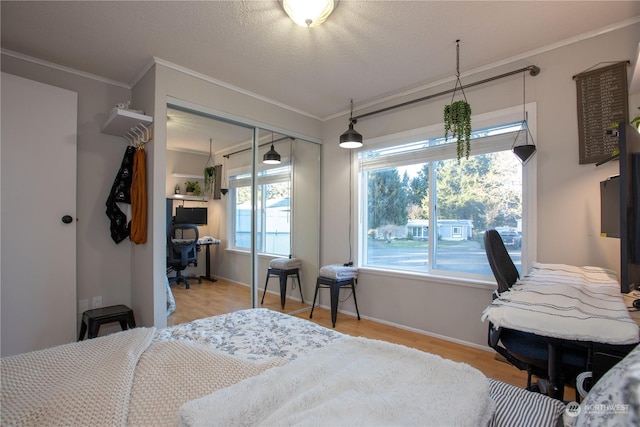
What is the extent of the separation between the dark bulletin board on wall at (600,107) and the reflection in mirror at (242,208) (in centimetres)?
276

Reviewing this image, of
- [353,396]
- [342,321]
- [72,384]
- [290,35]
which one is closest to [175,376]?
[72,384]

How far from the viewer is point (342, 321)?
354 cm

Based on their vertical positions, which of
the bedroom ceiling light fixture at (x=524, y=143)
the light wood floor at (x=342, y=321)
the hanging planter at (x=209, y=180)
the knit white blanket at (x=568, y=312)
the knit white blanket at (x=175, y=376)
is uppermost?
the bedroom ceiling light fixture at (x=524, y=143)

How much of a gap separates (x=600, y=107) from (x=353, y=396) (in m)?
2.72

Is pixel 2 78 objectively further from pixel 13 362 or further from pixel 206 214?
pixel 13 362

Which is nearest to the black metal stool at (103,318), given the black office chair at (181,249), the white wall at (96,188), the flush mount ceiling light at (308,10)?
the white wall at (96,188)

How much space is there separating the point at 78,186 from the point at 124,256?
0.77 meters

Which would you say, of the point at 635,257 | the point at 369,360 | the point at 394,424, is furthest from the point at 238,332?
the point at 635,257

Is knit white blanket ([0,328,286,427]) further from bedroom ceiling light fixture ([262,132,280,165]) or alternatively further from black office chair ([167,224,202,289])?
bedroom ceiling light fixture ([262,132,280,165])

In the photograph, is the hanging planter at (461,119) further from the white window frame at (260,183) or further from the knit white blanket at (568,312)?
the white window frame at (260,183)

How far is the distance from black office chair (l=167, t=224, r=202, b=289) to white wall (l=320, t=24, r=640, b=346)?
6.57 ft

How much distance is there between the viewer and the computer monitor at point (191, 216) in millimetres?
2895

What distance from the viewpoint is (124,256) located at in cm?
300

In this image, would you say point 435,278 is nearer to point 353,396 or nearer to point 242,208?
point 242,208
